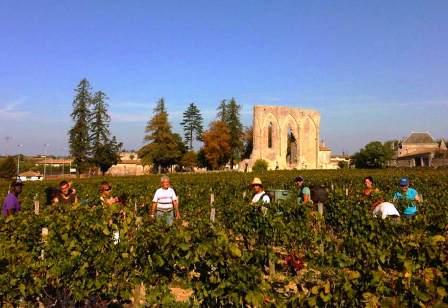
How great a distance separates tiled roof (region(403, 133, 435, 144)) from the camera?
81688 mm

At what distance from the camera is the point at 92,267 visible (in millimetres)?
5160

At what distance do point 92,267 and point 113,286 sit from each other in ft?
1.11

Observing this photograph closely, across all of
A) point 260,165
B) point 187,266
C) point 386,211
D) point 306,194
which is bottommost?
point 187,266

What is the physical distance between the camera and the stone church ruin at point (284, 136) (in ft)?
162

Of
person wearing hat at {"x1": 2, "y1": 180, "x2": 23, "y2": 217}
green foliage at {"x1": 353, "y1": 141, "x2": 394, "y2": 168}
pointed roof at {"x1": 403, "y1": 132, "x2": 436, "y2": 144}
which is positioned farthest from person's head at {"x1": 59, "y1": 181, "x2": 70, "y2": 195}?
pointed roof at {"x1": 403, "y1": 132, "x2": 436, "y2": 144}

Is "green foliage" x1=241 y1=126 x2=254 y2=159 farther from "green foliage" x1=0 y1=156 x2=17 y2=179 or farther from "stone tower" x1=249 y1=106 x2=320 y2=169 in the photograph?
"green foliage" x1=0 y1=156 x2=17 y2=179

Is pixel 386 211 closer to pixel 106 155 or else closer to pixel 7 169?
pixel 106 155

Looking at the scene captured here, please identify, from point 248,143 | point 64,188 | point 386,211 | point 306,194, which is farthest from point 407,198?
point 248,143

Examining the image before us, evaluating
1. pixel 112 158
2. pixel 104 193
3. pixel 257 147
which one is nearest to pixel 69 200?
pixel 104 193

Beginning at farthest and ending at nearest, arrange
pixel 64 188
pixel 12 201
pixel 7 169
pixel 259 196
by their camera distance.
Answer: pixel 7 169, pixel 259 196, pixel 64 188, pixel 12 201

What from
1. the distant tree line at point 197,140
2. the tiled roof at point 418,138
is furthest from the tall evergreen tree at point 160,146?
the tiled roof at point 418,138

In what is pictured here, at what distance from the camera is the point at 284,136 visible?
50969 mm

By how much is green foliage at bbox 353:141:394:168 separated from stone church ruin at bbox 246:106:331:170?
1784 centimetres

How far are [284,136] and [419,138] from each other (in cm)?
4291
